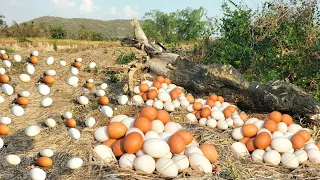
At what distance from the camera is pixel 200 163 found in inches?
124

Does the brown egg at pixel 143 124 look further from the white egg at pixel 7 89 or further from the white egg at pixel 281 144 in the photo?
the white egg at pixel 7 89

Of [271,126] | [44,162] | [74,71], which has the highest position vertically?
[74,71]

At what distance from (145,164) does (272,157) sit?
1552 millimetres

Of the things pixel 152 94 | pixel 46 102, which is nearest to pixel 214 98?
pixel 152 94

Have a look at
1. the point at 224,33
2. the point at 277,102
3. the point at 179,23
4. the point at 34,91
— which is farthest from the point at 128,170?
the point at 179,23

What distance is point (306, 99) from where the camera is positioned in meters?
4.97

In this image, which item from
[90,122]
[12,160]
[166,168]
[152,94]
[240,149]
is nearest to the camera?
[166,168]

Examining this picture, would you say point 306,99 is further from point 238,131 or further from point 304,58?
point 304,58

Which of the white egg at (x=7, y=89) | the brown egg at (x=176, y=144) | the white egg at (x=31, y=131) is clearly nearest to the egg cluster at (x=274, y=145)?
the brown egg at (x=176, y=144)

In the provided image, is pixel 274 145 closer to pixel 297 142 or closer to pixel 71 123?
pixel 297 142

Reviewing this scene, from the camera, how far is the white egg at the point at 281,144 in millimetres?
3652

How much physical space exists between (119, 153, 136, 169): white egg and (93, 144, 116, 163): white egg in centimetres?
15

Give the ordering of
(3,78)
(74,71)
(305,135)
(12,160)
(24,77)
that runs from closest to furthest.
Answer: (12,160) < (305,135) < (3,78) < (24,77) < (74,71)

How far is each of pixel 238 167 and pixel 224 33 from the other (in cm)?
668
